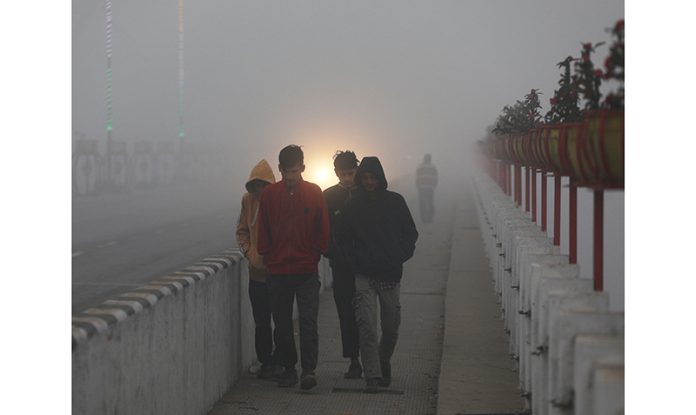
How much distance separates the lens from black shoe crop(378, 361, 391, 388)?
9.59 m

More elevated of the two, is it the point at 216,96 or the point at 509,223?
the point at 216,96

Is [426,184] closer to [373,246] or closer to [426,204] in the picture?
[426,204]

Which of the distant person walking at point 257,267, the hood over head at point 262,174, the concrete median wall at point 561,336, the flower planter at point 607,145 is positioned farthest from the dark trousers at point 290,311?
the flower planter at point 607,145

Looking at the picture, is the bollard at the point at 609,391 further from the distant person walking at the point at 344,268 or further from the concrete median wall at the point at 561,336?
the distant person walking at the point at 344,268

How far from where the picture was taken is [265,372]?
9961 mm

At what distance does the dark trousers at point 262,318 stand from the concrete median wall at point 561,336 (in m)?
1.90

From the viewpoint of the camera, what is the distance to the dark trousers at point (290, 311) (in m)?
9.25

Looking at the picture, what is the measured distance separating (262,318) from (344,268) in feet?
2.51

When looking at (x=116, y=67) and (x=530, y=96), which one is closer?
(x=530, y=96)

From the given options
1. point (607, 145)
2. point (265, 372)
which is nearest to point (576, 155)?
point (607, 145)
